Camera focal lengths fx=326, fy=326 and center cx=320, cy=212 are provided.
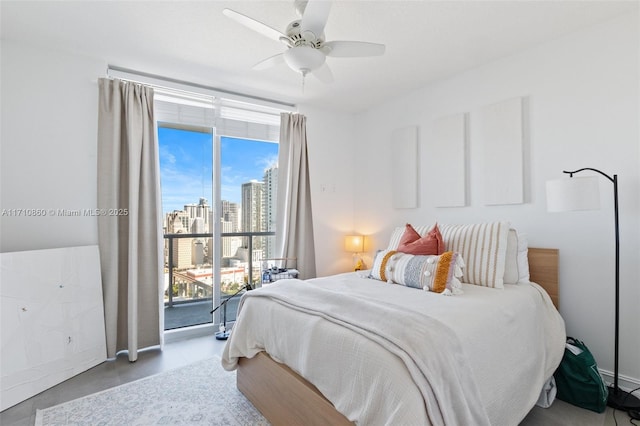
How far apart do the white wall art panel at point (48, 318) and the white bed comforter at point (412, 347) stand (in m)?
1.30

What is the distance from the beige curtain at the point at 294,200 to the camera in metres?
3.88

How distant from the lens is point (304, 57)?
1985 mm

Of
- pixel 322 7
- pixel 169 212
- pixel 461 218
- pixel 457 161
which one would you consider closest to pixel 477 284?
pixel 461 218

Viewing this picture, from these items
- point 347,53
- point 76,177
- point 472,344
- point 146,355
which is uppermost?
point 347,53

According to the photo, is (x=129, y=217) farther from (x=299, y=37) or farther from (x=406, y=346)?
(x=406, y=346)

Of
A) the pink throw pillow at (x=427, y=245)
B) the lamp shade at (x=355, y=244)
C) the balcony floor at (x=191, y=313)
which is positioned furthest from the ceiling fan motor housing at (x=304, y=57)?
the balcony floor at (x=191, y=313)

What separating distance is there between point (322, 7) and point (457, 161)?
2117 mm

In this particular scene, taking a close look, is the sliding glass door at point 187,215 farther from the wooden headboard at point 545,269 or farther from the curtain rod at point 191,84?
the wooden headboard at point 545,269

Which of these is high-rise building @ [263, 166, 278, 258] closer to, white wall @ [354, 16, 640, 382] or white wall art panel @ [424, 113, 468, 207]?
white wall art panel @ [424, 113, 468, 207]

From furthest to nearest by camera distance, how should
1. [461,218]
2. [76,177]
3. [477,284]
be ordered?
[461,218] → [76,177] → [477,284]

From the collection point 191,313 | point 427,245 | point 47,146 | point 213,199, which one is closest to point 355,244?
point 427,245

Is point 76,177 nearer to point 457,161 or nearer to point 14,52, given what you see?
point 14,52

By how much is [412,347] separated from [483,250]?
4.71ft

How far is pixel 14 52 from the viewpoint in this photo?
8.58 feet
